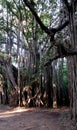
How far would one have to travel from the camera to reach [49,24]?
11047mm

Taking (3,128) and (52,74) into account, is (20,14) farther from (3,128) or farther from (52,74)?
(3,128)

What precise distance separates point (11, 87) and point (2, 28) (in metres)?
2.82

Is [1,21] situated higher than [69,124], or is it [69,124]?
[1,21]

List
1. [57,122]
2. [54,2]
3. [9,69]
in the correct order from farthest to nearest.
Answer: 1. [9,69]
2. [54,2]
3. [57,122]

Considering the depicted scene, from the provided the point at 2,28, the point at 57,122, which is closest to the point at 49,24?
the point at 2,28

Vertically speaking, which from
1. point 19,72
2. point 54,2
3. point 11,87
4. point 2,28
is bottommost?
point 11,87

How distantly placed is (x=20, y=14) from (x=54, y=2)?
5.04ft

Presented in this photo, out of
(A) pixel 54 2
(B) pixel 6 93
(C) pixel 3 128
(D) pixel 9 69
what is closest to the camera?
(C) pixel 3 128

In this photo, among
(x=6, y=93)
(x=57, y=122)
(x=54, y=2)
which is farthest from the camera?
(x=6, y=93)

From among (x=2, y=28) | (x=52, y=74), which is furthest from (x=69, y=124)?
(x=2, y=28)

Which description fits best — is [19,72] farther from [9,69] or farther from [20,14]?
[20,14]

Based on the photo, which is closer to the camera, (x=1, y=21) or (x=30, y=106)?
(x=30, y=106)

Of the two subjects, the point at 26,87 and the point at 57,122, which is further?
the point at 26,87

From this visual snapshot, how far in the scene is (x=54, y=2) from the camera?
989 centimetres
